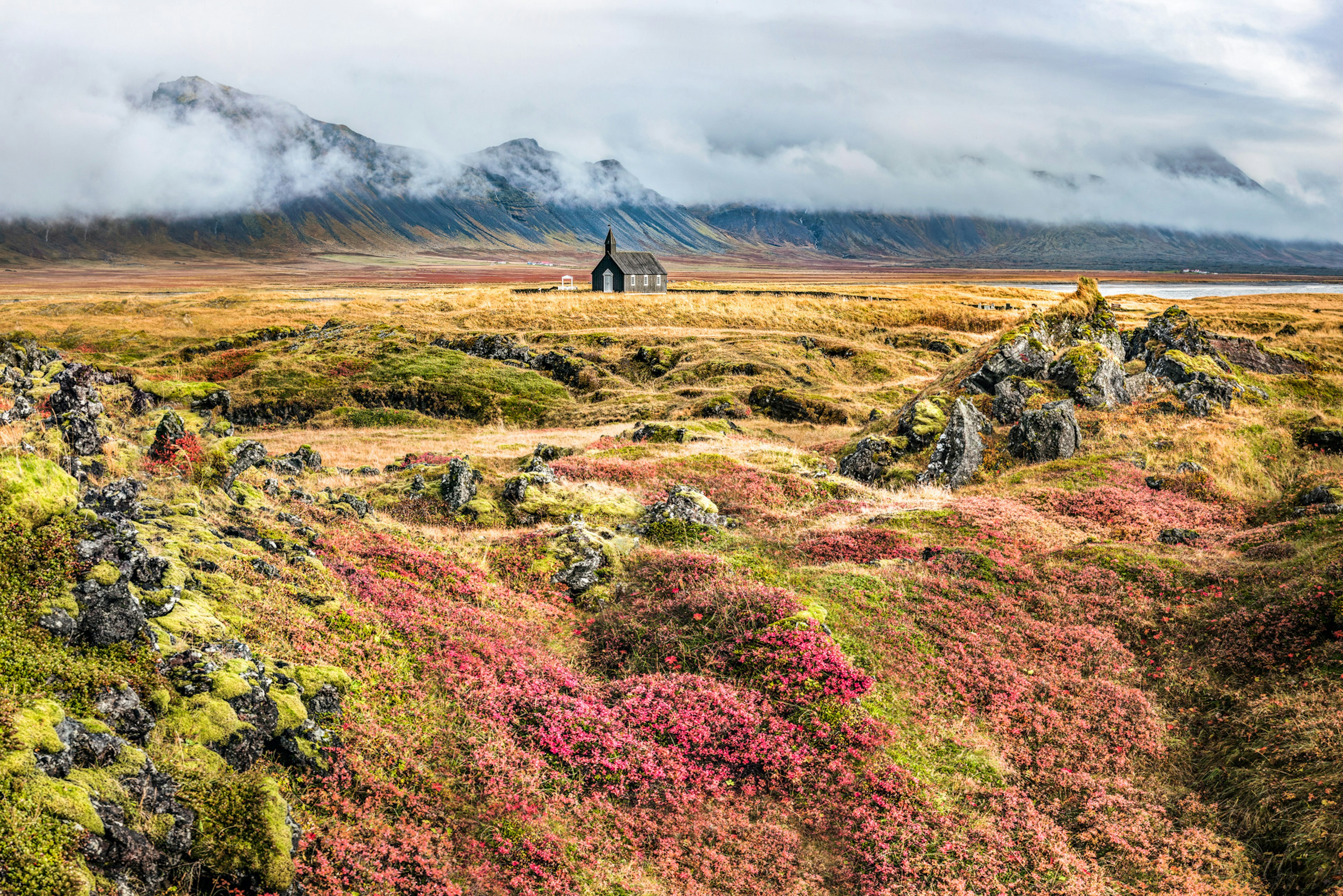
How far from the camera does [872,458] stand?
31797 mm

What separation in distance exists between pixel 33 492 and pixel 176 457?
1086 centimetres

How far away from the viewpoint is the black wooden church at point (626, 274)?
111500mm

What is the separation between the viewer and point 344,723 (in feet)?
35.5

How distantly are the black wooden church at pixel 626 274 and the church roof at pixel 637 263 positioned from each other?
6 cm

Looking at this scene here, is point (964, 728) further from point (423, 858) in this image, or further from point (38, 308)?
point (38, 308)

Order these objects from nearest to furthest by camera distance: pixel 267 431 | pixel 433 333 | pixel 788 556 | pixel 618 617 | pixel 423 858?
pixel 423 858 → pixel 618 617 → pixel 788 556 → pixel 267 431 → pixel 433 333

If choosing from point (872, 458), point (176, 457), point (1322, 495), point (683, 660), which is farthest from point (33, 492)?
point (1322, 495)

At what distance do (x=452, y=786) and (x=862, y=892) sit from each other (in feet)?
21.2

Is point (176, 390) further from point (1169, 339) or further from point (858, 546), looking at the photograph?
point (1169, 339)

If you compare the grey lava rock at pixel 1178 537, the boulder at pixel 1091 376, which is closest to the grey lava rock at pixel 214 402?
the boulder at pixel 1091 376

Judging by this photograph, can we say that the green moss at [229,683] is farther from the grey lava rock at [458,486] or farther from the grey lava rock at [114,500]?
the grey lava rock at [458,486]

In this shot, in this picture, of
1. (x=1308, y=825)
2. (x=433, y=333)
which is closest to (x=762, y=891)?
(x=1308, y=825)

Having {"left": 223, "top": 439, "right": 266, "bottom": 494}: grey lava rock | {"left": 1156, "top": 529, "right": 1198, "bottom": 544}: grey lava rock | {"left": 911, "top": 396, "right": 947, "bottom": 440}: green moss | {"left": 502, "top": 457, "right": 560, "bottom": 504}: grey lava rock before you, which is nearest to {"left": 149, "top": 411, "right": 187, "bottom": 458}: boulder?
{"left": 223, "top": 439, "right": 266, "bottom": 494}: grey lava rock

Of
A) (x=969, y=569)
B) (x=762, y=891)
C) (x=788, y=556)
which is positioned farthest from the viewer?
(x=788, y=556)
